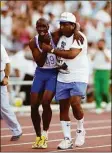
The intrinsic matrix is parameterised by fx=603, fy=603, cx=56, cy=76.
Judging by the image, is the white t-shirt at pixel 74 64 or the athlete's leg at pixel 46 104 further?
the athlete's leg at pixel 46 104

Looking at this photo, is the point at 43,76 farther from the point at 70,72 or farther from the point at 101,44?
the point at 101,44

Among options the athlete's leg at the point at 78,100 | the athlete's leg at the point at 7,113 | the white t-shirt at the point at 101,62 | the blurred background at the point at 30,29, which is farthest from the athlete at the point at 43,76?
the white t-shirt at the point at 101,62

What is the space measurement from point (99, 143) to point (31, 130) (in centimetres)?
241

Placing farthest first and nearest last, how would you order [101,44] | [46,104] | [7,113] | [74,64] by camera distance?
[101,44] → [7,113] → [46,104] → [74,64]

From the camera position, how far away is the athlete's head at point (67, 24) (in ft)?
29.8

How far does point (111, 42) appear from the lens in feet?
61.7

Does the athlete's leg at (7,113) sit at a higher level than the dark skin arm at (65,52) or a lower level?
lower

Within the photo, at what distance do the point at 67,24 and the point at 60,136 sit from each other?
10.5 ft

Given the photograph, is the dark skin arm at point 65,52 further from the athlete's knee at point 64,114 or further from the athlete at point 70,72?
the athlete's knee at point 64,114

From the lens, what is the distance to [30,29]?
1806 cm

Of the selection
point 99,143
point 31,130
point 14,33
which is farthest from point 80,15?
point 99,143

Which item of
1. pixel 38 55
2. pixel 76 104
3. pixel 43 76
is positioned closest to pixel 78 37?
pixel 38 55

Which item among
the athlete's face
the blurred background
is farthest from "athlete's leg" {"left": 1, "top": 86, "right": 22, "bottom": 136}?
the blurred background

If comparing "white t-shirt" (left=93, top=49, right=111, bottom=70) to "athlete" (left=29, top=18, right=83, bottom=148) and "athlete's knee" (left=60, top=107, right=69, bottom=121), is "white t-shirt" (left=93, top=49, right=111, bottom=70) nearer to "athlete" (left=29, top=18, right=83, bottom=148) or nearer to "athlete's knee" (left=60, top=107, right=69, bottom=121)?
"athlete" (left=29, top=18, right=83, bottom=148)
